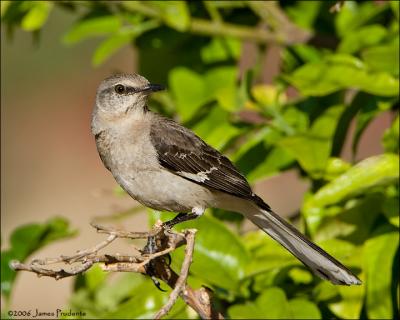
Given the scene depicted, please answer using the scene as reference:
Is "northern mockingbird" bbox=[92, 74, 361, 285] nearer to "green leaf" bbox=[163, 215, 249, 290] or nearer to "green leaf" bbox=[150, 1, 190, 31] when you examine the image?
"green leaf" bbox=[163, 215, 249, 290]

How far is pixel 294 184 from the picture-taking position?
10.3 m

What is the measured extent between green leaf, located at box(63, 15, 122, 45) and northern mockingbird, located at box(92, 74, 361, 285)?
38 cm

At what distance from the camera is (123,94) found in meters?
5.45

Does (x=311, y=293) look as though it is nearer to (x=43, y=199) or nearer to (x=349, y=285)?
(x=349, y=285)

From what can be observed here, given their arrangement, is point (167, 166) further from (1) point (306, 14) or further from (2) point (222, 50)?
(1) point (306, 14)

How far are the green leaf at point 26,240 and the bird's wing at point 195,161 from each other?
699 millimetres

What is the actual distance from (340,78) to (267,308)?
1260 millimetres

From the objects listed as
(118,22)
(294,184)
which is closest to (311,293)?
(118,22)

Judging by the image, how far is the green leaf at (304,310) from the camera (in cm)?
446

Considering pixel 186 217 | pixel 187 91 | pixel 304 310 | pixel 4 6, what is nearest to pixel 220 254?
pixel 186 217

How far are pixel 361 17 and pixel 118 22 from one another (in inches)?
57.7

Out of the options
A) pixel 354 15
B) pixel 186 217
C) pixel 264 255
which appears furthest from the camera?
pixel 354 15

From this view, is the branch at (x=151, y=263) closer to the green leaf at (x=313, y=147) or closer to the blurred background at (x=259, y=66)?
the blurred background at (x=259, y=66)

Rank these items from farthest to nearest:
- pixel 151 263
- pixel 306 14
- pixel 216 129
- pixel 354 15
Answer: pixel 306 14, pixel 354 15, pixel 216 129, pixel 151 263
